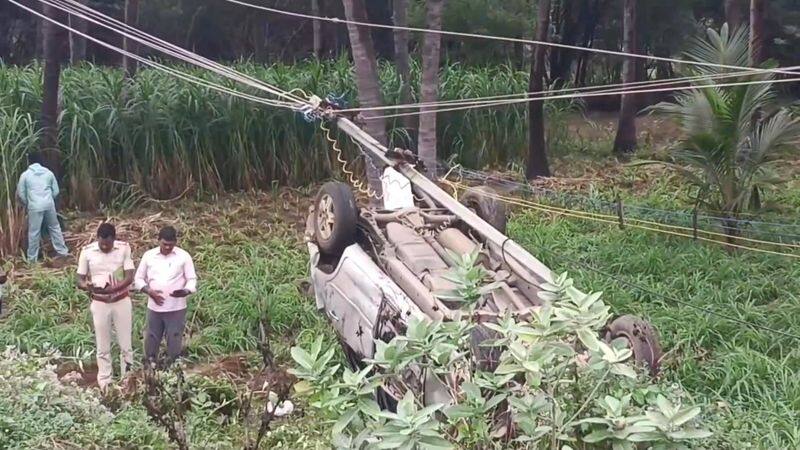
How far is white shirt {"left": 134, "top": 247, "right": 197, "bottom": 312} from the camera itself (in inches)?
285

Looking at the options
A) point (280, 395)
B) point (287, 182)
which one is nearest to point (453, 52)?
point (287, 182)

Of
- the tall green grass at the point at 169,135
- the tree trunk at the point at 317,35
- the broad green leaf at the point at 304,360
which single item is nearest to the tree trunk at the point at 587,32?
the tree trunk at the point at 317,35

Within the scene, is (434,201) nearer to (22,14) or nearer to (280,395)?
(280,395)

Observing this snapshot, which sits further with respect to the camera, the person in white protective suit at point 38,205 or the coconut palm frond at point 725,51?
the person in white protective suit at point 38,205

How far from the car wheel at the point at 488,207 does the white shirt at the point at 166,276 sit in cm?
215

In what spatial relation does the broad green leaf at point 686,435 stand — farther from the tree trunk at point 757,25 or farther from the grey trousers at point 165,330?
the tree trunk at point 757,25

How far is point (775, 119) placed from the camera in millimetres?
9680

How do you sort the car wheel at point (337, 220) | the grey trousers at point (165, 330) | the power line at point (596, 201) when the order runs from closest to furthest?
the car wheel at point (337, 220) → the grey trousers at point (165, 330) → the power line at point (596, 201)

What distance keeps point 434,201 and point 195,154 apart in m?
6.21

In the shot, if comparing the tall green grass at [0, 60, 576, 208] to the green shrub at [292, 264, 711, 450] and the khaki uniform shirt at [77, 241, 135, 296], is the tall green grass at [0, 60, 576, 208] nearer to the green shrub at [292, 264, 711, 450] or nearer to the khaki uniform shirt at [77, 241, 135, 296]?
the khaki uniform shirt at [77, 241, 135, 296]

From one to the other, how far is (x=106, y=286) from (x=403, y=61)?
25.1 feet

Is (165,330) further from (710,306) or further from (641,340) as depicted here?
(710,306)

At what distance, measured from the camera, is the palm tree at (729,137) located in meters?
9.62

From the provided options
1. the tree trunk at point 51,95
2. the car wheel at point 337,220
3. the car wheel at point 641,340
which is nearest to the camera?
the car wheel at point 641,340
